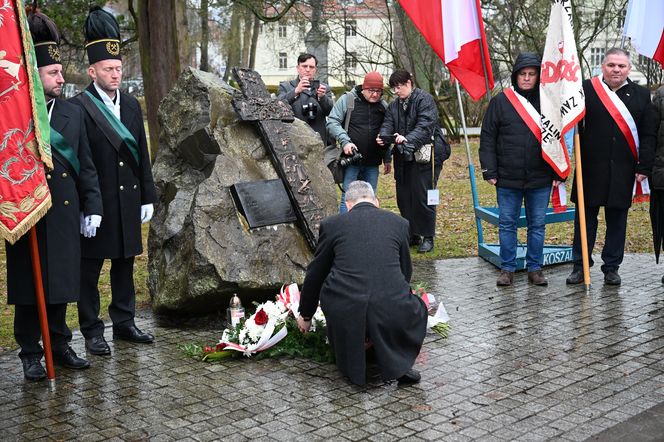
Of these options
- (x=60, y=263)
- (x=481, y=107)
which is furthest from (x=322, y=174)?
(x=481, y=107)

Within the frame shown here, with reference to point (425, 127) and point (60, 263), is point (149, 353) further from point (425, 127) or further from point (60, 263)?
point (425, 127)

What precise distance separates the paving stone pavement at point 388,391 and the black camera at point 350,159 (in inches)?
→ 112

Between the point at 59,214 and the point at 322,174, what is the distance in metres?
2.61

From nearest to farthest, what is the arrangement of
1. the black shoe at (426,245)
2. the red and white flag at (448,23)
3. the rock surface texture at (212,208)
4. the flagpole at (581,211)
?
the rock surface texture at (212,208)
the flagpole at (581,211)
the red and white flag at (448,23)
the black shoe at (426,245)

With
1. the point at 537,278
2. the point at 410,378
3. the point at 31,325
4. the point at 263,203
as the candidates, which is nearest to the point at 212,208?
the point at 263,203

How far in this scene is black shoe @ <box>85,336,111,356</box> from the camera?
6176 mm

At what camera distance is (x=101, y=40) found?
6.09m

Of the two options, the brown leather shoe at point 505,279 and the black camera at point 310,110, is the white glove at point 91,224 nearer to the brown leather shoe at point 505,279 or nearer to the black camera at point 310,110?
the brown leather shoe at point 505,279

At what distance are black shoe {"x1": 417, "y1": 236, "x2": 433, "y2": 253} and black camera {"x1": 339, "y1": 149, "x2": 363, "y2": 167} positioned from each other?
4.01 ft

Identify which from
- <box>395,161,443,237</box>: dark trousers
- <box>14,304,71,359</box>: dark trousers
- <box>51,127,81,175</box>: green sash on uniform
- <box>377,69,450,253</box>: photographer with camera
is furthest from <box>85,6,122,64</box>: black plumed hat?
<box>395,161,443,237</box>: dark trousers

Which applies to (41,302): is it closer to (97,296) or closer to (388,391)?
(97,296)

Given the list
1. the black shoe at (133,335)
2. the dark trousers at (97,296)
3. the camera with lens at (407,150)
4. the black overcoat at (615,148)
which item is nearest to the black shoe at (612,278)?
the black overcoat at (615,148)

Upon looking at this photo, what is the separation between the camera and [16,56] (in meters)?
5.31

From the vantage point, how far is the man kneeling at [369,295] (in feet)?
17.5
